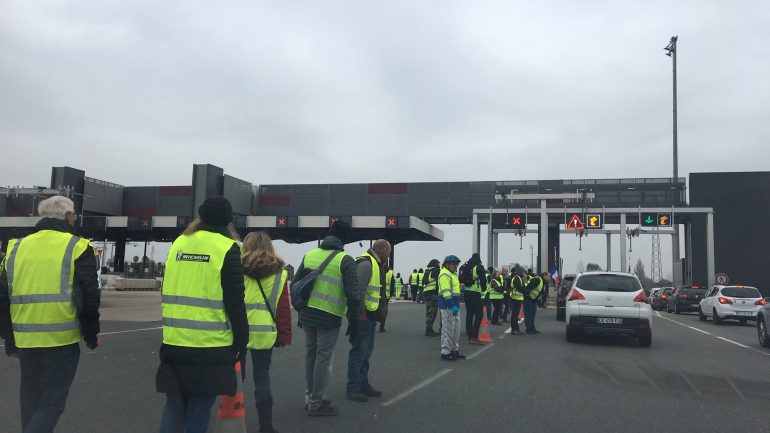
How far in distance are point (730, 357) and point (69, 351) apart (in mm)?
11749

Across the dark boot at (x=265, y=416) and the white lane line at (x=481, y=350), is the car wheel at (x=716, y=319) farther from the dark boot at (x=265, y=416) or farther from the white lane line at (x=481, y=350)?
the dark boot at (x=265, y=416)

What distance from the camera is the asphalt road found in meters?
6.05

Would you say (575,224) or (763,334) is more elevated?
(575,224)

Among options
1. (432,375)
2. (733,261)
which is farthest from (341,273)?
(733,261)

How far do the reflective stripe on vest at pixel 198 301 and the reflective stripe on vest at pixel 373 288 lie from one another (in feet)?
11.3

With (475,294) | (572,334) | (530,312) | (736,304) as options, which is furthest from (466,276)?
(736,304)

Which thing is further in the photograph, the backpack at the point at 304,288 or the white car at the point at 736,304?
the white car at the point at 736,304

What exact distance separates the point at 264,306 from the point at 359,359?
205 centimetres

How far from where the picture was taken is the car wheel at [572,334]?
44.9 feet

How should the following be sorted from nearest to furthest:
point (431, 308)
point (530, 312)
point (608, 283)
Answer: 1. point (608, 283)
2. point (431, 308)
3. point (530, 312)

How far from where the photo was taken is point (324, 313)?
20.4 feet

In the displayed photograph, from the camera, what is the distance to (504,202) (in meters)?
46.2

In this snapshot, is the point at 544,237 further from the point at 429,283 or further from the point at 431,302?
the point at 431,302

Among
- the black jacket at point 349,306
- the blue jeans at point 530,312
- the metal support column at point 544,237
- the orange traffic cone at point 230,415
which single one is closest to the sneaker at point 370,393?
the black jacket at point 349,306
